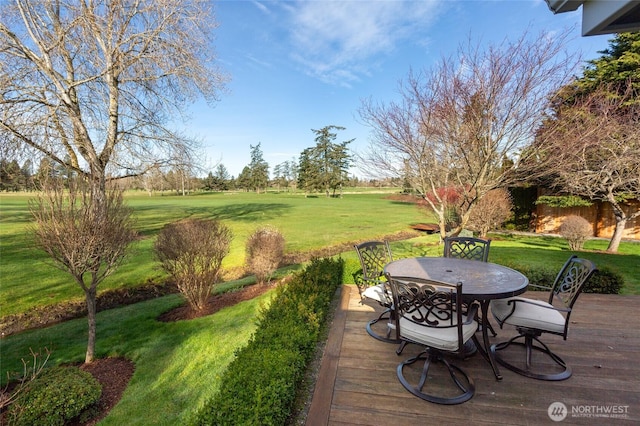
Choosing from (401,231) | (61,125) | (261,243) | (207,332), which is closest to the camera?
(207,332)

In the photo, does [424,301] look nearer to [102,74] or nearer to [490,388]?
[490,388]

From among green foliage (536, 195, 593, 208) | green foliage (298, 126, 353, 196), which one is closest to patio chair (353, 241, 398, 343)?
green foliage (536, 195, 593, 208)

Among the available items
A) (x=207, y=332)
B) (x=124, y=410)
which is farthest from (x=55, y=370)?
(x=207, y=332)

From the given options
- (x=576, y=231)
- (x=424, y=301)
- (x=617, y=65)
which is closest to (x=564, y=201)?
(x=576, y=231)

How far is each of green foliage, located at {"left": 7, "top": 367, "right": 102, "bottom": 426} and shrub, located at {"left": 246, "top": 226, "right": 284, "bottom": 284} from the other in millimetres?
3508

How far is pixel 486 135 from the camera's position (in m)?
4.87

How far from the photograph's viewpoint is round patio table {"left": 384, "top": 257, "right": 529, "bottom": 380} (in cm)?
234

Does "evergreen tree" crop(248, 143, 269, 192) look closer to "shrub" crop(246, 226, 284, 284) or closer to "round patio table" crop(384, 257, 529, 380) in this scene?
"shrub" crop(246, 226, 284, 284)

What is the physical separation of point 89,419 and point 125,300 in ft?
15.1

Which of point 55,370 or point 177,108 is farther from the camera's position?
point 177,108

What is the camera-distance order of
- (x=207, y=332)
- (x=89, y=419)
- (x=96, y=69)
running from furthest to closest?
1. (x=96, y=69)
2. (x=207, y=332)
3. (x=89, y=419)

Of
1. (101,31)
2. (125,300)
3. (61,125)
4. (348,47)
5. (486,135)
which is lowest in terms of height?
(125,300)

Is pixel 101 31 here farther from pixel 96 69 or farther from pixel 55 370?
pixel 55 370

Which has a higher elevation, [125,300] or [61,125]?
[61,125]
